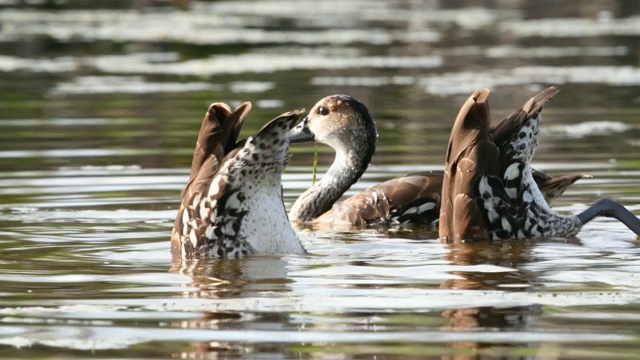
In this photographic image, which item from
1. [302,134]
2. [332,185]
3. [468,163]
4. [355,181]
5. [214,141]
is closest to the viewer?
[214,141]

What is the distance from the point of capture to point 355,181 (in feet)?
41.7

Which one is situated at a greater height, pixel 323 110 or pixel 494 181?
pixel 323 110

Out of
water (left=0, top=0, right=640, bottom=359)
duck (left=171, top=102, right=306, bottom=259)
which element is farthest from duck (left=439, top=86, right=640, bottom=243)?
duck (left=171, top=102, right=306, bottom=259)

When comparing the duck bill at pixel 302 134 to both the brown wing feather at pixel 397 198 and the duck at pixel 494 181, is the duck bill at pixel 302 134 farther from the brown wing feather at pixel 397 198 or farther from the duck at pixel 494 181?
the duck at pixel 494 181

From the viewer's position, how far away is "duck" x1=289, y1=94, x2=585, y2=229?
11195 mm

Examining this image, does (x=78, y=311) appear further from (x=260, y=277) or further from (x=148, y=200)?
(x=148, y=200)

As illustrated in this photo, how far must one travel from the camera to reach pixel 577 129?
15.7 metres

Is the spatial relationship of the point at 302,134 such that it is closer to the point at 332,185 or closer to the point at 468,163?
the point at 332,185

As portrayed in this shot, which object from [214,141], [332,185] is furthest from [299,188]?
[214,141]

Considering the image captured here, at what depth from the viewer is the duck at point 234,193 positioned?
28.5 ft

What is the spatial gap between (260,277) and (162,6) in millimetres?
27401

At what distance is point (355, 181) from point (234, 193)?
13.0 feet

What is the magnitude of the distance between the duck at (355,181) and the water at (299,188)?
0.20m

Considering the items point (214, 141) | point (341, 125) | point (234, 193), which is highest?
point (341, 125)
